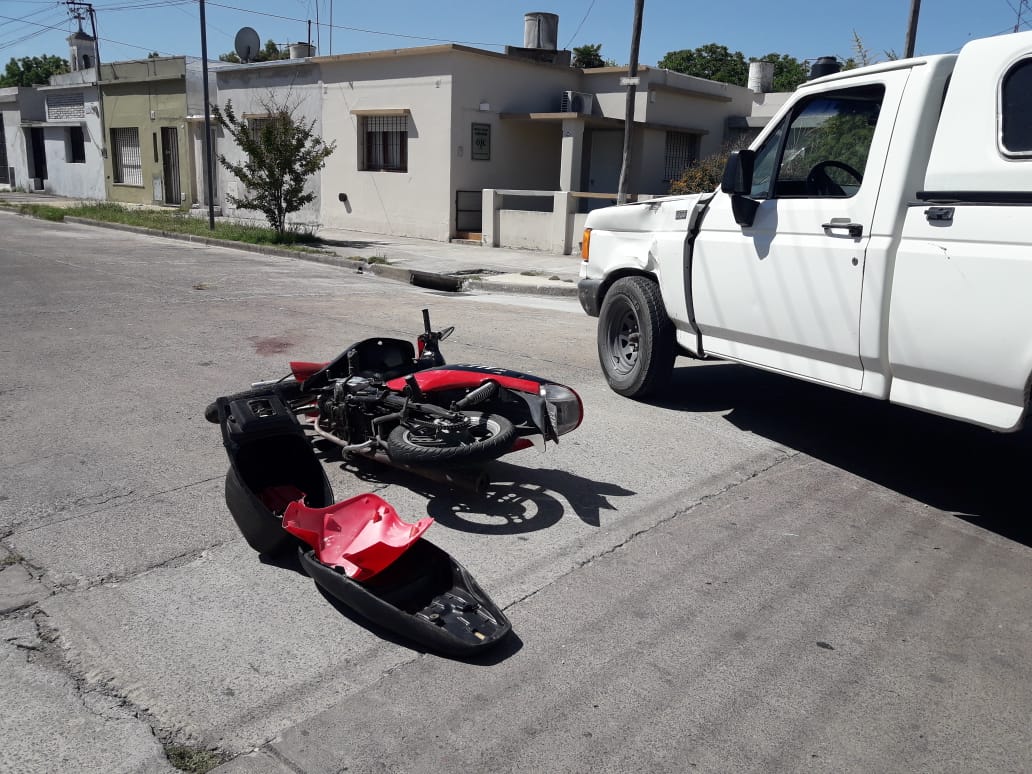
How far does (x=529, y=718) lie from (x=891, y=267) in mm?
3192

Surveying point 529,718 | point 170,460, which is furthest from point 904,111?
point 170,460

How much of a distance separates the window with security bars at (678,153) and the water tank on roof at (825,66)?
17277 mm

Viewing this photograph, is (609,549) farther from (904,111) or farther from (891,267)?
(904,111)

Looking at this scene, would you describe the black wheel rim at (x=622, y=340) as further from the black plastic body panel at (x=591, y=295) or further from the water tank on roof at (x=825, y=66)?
the water tank on roof at (x=825, y=66)

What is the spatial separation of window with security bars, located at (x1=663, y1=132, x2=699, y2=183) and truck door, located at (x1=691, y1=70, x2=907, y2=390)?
707 inches

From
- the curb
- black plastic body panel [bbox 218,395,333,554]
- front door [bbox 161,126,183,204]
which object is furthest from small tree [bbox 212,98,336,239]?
black plastic body panel [bbox 218,395,333,554]

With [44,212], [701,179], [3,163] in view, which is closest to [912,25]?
[701,179]

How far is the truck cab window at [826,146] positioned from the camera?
206 inches

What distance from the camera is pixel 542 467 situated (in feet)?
17.5

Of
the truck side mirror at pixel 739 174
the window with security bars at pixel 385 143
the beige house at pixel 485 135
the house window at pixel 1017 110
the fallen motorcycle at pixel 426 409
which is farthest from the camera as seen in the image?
the window with security bars at pixel 385 143

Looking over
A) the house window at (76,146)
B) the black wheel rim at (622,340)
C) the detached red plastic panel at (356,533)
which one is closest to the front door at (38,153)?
the house window at (76,146)

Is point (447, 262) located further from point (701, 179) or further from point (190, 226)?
point (190, 226)

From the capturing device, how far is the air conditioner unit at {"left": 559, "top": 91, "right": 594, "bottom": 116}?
21391 mm

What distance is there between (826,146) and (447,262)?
11973 millimetres
